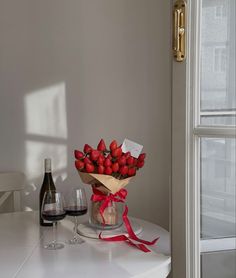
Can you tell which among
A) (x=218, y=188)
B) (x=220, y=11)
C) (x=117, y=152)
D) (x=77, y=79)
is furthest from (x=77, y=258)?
(x=77, y=79)

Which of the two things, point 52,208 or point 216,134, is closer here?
point 216,134

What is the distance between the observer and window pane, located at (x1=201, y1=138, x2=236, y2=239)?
128 centimetres

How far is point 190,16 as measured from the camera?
1340 mm

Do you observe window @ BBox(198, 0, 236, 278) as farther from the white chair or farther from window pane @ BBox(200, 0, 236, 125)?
the white chair

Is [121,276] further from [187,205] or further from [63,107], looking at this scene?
[63,107]

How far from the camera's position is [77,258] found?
1441 mm

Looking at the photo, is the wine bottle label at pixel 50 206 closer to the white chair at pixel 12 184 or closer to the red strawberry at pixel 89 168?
the red strawberry at pixel 89 168

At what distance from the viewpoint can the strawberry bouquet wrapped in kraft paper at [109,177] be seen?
1.57 m

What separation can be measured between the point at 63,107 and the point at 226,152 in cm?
116

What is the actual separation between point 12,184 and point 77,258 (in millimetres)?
895

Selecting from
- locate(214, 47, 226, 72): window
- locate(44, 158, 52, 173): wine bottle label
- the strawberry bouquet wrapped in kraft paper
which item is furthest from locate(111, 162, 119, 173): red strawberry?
locate(214, 47, 226, 72): window

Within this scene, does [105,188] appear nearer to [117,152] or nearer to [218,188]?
[117,152]

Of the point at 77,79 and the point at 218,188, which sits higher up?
the point at 77,79

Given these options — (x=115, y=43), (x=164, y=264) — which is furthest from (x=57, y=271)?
(x=115, y=43)
